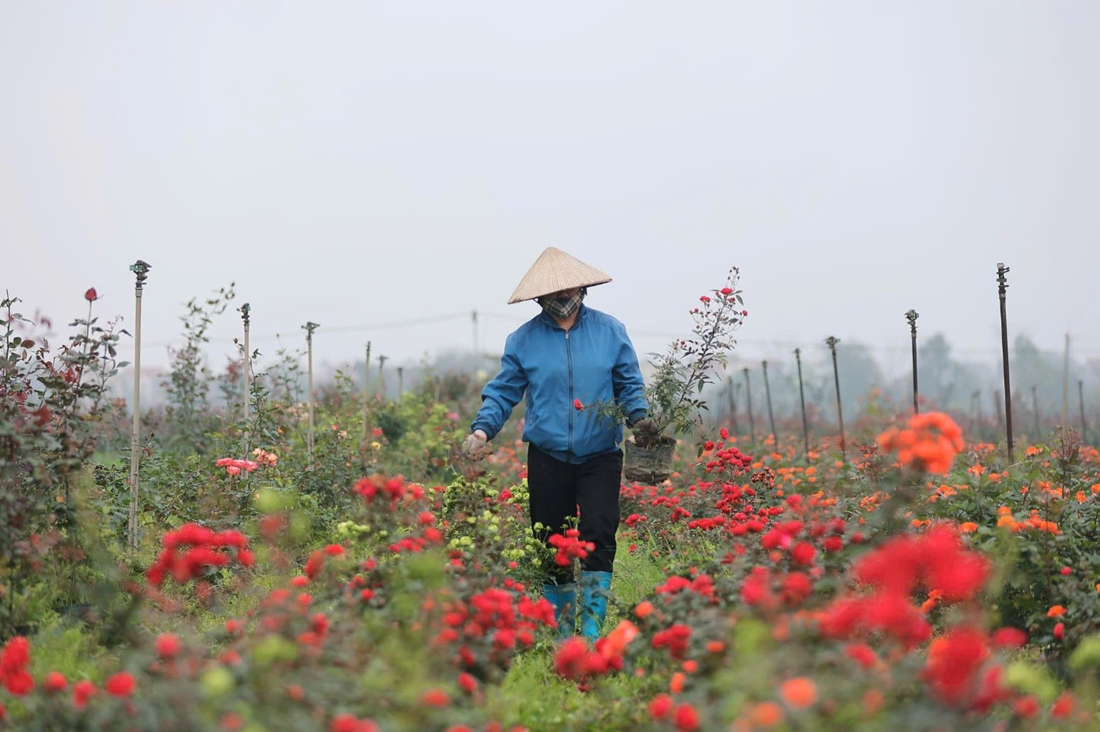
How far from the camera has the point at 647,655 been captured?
287 cm

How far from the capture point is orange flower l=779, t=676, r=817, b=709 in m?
→ 1.67

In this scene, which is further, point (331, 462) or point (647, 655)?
point (331, 462)

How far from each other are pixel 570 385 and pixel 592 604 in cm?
93

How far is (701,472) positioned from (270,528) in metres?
5.05

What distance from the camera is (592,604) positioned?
4.11 meters

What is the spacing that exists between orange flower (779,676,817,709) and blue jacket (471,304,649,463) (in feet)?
8.77

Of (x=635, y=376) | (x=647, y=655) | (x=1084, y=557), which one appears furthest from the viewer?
(x=635, y=376)

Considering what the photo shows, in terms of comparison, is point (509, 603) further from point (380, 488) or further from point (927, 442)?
point (927, 442)

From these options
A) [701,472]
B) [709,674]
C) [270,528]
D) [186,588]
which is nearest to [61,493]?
[186,588]

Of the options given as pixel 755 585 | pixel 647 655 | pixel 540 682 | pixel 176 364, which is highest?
pixel 176 364

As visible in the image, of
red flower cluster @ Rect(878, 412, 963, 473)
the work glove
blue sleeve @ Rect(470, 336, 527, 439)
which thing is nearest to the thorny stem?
the work glove

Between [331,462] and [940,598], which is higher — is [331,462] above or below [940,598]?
above

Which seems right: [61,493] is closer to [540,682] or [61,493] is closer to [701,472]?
[540,682]

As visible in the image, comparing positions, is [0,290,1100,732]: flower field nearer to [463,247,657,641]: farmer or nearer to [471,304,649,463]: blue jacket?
[463,247,657,641]: farmer
